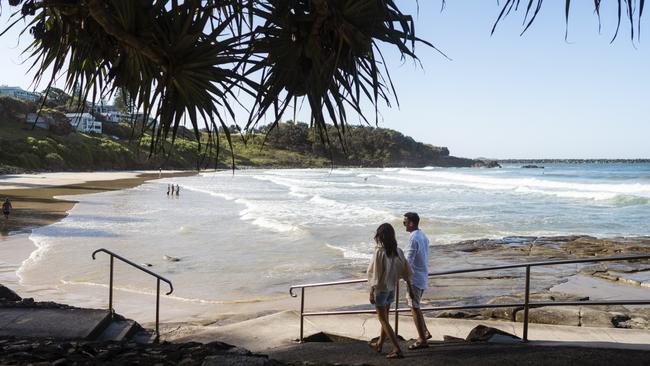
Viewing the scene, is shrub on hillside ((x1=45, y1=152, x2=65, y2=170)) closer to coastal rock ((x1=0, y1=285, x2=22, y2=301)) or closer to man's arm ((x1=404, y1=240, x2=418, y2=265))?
coastal rock ((x1=0, y1=285, x2=22, y2=301))

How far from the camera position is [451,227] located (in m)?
25.2

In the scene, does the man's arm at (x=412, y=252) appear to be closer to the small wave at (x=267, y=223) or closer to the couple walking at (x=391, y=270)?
the couple walking at (x=391, y=270)

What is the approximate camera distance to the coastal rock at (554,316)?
806 centimetres

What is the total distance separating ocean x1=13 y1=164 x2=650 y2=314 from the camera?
45.6 ft

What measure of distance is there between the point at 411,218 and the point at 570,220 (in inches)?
1015

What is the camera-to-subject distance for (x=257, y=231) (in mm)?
22906

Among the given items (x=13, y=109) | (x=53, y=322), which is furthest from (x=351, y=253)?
(x=13, y=109)

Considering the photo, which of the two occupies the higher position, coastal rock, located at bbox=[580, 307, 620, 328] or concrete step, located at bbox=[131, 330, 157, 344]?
concrete step, located at bbox=[131, 330, 157, 344]

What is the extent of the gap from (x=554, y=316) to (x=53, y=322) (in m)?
Answer: 6.29

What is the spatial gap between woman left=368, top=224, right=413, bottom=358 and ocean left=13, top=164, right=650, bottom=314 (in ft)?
23.9

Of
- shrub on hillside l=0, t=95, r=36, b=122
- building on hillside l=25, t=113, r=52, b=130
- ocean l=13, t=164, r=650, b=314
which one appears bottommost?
ocean l=13, t=164, r=650, b=314

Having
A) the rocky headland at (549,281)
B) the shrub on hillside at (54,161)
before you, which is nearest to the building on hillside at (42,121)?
the shrub on hillside at (54,161)

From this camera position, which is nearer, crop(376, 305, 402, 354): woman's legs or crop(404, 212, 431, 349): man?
crop(376, 305, 402, 354): woman's legs

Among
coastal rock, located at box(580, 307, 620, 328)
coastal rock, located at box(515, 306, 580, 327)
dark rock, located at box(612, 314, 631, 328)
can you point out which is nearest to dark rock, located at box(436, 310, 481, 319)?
coastal rock, located at box(515, 306, 580, 327)
